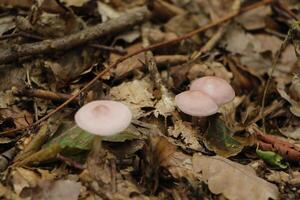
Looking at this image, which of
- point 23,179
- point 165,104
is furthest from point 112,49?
point 23,179

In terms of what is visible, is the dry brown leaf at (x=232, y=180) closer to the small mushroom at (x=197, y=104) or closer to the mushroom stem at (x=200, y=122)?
the small mushroom at (x=197, y=104)

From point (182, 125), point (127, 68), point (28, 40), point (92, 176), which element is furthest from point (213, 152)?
point (28, 40)

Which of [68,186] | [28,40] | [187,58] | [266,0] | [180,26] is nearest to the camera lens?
[68,186]

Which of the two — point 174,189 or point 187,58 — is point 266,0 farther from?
→ point 174,189

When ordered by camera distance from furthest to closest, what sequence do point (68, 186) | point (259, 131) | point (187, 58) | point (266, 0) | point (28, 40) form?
point (266, 0)
point (187, 58)
point (28, 40)
point (259, 131)
point (68, 186)

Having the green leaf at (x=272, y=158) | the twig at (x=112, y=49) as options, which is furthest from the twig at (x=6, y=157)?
the green leaf at (x=272, y=158)

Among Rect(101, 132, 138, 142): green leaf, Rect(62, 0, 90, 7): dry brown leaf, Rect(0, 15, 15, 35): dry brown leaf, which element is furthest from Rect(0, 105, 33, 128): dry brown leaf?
Rect(62, 0, 90, 7): dry brown leaf
